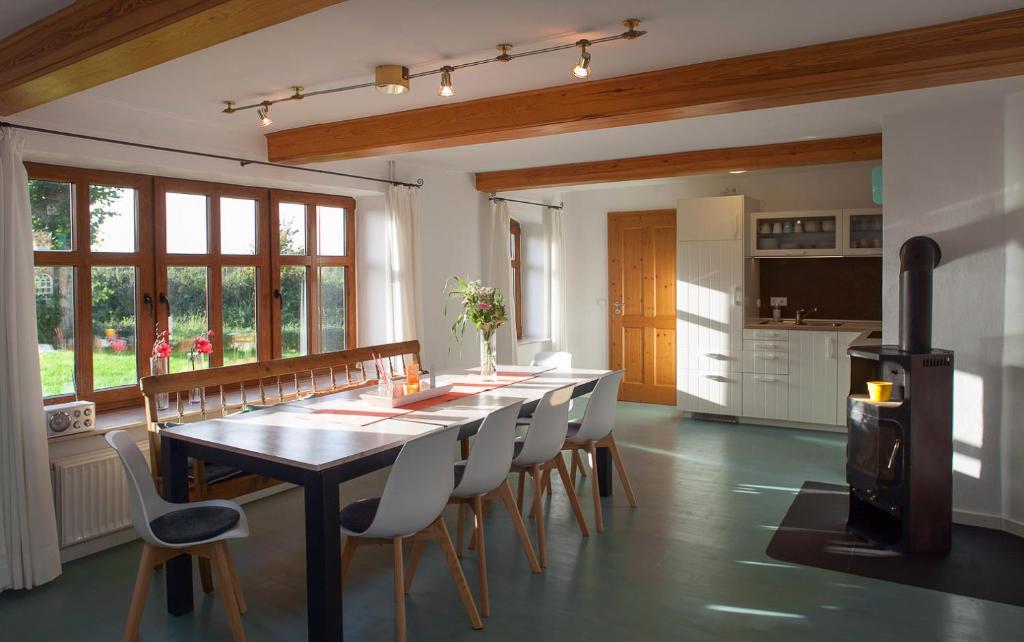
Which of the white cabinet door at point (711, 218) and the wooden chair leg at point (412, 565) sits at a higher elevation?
the white cabinet door at point (711, 218)

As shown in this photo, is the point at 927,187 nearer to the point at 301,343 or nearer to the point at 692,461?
the point at 692,461

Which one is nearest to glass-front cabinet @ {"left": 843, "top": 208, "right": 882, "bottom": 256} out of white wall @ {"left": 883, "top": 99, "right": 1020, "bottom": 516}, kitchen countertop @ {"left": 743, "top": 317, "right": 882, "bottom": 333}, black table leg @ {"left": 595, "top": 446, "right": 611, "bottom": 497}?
kitchen countertop @ {"left": 743, "top": 317, "right": 882, "bottom": 333}

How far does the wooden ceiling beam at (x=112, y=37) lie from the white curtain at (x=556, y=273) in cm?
578

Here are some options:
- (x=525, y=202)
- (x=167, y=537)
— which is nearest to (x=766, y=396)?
(x=525, y=202)

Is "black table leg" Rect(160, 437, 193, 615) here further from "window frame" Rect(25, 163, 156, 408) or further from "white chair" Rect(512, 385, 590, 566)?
"white chair" Rect(512, 385, 590, 566)

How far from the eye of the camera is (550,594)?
11.0 feet

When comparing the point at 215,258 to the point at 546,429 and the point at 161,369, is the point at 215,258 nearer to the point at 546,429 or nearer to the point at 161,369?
the point at 161,369

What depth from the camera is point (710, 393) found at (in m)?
7.17

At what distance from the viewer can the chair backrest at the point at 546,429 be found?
3760mm

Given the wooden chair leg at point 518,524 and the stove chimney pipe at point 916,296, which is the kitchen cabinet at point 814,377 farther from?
the wooden chair leg at point 518,524

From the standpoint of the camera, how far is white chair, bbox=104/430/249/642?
276cm

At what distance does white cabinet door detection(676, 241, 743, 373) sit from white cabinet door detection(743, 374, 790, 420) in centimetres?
21

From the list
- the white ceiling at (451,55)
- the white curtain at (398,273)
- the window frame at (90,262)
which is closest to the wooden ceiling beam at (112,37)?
the white ceiling at (451,55)

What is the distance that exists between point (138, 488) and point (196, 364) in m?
2.30
